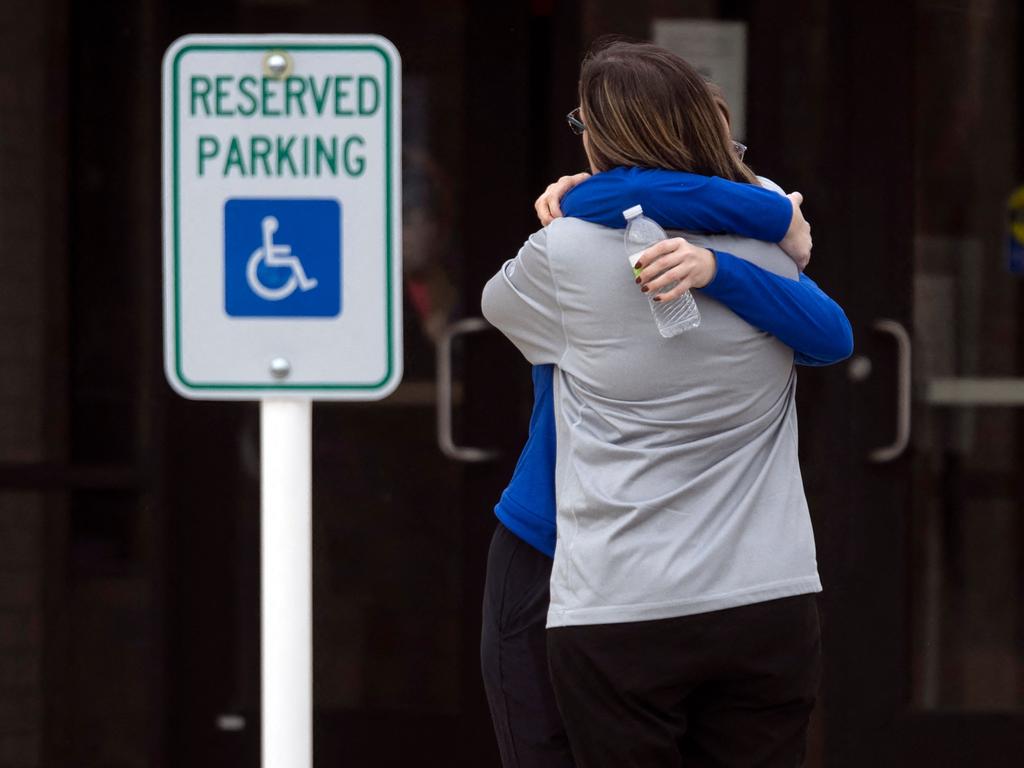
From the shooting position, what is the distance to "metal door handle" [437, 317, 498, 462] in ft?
11.7

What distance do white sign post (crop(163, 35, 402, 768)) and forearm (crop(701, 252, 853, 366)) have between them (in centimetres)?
43

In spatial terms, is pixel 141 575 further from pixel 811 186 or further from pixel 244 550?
pixel 811 186

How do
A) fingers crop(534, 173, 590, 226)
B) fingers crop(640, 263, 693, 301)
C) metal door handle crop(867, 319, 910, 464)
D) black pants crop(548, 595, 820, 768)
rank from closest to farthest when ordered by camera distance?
1. fingers crop(640, 263, 693, 301)
2. black pants crop(548, 595, 820, 768)
3. fingers crop(534, 173, 590, 226)
4. metal door handle crop(867, 319, 910, 464)

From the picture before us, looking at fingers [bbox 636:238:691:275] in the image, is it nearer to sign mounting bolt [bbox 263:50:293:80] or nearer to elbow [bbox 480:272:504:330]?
elbow [bbox 480:272:504:330]

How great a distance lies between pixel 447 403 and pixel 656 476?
1.71m

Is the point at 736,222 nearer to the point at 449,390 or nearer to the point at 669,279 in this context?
the point at 669,279

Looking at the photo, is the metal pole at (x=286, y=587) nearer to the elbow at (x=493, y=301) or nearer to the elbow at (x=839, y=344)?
the elbow at (x=493, y=301)

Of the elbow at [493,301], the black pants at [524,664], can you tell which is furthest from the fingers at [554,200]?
the black pants at [524,664]

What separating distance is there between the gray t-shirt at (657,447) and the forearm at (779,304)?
0.03 m

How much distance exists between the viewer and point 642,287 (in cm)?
181

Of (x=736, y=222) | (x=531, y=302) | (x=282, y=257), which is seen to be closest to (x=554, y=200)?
(x=531, y=302)

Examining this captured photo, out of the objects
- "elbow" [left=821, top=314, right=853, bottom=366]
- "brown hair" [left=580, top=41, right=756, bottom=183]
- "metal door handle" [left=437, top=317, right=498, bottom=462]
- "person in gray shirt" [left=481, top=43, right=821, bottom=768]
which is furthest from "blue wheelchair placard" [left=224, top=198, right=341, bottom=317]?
"metal door handle" [left=437, top=317, right=498, bottom=462]

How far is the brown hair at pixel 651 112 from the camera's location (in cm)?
188

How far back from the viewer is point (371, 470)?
144 inches
